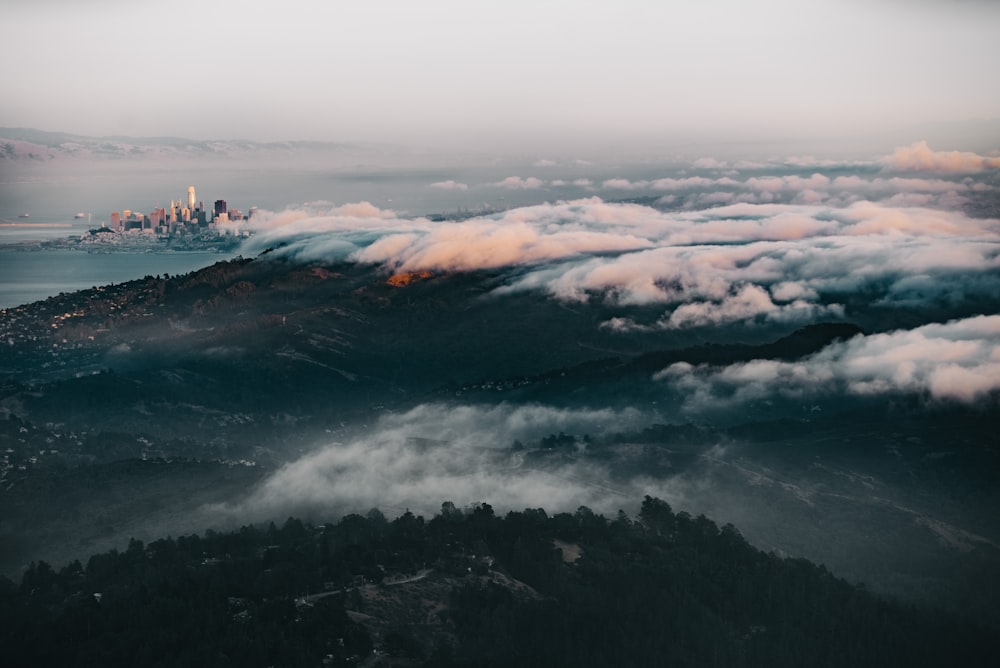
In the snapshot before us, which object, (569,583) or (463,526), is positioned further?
(463,526)

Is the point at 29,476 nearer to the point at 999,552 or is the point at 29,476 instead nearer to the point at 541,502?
the point at 541,502

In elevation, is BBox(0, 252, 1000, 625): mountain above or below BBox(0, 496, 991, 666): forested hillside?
below

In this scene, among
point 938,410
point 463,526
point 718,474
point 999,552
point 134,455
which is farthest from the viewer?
point 938,410

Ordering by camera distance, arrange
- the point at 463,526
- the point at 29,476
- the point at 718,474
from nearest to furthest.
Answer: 1. the point at 463,526
2. the point at 29,476
3. the point at 718,474

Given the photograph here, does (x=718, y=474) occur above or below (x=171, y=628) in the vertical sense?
below

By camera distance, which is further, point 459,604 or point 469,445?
point 469,445

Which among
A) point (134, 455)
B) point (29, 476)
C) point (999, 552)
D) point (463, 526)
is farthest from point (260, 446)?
point (999, 552)

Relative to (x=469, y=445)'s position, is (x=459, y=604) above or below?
above

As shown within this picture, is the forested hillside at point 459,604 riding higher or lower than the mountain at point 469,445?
higher

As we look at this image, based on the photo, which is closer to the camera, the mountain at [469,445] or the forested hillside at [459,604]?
the forested hillside at [459,604]

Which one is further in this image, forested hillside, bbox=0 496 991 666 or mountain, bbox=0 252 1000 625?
mountain, bbox=0 252 1000 625
